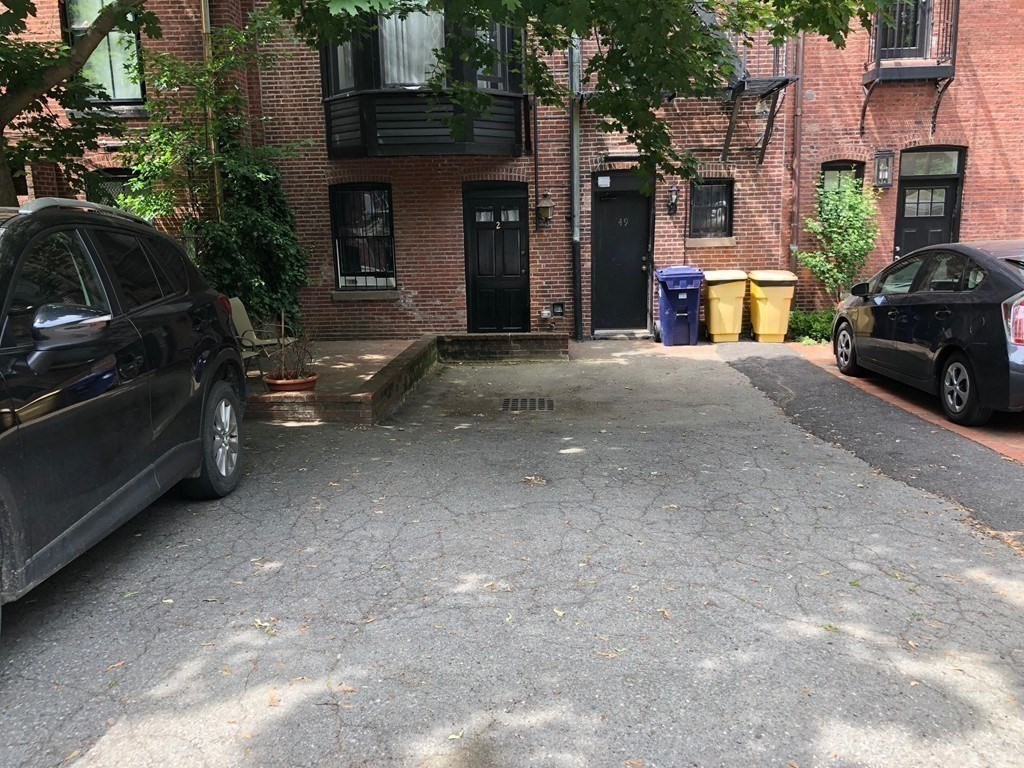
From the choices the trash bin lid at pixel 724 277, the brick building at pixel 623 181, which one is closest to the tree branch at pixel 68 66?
the brick building at pixel 623 181

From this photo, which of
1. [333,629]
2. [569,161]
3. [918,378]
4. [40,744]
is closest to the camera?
[40,744]

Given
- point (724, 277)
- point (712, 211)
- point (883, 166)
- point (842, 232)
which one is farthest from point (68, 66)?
point (883, 166)

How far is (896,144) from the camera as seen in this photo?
1273cm

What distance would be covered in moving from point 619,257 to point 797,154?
3299 mm

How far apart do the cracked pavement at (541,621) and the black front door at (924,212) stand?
818 centimetres

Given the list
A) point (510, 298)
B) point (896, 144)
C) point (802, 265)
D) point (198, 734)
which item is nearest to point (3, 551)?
point (198, 734)

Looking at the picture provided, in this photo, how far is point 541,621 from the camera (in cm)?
348

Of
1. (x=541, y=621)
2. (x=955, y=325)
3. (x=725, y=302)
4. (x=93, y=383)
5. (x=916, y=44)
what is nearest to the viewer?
(x=541, y=621)

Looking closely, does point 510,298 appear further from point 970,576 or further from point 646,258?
point 970,576

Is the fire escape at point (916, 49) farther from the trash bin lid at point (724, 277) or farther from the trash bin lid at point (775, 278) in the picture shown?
the trash bin lid at point (724, 277)

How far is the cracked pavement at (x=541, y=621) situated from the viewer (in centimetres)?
267

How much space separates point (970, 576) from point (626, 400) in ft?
16.1

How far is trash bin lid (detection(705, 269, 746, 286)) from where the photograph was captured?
12.2m

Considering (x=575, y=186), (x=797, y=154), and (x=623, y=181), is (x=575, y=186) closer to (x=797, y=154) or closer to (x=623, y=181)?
(x=623, y=181)
